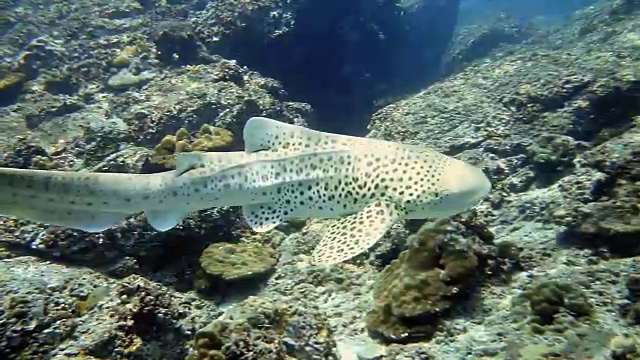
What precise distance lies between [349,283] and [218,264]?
5.64 ft

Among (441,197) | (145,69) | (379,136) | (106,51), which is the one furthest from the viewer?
(106,51)

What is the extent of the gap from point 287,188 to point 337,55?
36.9 ft

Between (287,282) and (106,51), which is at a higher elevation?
(106,51)

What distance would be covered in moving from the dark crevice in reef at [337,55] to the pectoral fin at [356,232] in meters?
9.54

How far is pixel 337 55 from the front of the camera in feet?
49.9

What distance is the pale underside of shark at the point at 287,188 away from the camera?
4.43 meters

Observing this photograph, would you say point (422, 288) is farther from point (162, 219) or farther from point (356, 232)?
point (162, 219)

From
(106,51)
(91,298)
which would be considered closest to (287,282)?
(91,298)

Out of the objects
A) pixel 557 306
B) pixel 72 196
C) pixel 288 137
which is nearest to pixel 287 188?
pixel 288 137

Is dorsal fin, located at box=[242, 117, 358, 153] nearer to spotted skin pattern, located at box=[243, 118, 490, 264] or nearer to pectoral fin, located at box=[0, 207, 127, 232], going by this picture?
spotted skin pattern, located at box=[243, 118, 490, 264]

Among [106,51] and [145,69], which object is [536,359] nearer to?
[145,69]

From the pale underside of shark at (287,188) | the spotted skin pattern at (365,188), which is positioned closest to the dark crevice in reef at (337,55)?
the pale underside of shark at (287,188)

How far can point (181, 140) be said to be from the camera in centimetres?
800

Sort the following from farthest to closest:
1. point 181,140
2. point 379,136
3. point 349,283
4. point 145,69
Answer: point 145,69 < point 379,136 < point 181,140 < point 349,283
